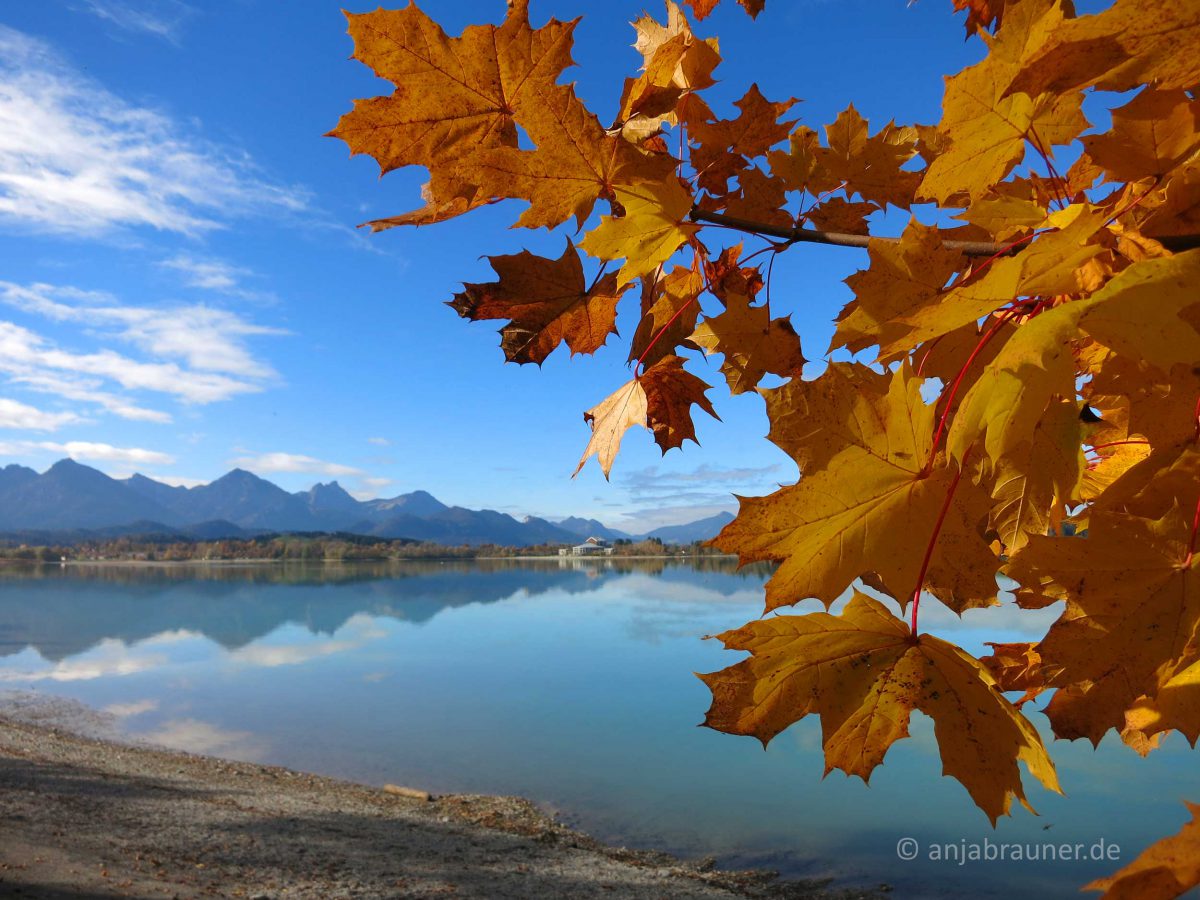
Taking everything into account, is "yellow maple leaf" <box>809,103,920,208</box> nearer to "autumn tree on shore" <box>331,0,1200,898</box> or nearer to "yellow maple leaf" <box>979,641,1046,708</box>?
"autumn tree on shore" <box>331,0,1200,898</box>

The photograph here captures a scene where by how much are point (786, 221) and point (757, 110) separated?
11cm

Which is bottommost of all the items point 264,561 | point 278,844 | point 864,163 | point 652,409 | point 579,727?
point 579,727

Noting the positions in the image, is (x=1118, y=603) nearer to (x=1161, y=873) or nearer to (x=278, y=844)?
(x=1161, y=873)

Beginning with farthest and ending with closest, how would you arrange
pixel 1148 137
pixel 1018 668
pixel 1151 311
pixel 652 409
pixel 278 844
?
pixel 278 844 < pixel 652 409 < pixel 1018 668 < pixel 1148 137 < pixel 1151 311

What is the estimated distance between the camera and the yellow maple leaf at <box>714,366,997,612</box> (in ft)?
1.33

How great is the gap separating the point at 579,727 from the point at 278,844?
8778 millimetres

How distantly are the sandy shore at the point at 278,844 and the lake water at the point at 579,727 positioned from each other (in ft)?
4.35

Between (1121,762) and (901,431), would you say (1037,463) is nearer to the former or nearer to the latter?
(901,431)

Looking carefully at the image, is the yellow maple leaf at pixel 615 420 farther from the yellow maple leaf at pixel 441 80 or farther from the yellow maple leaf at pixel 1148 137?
the yellow maple leaf at pixel 1148 137

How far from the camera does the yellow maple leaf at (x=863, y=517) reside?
0.41m

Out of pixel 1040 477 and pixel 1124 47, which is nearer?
pixel 1124 47

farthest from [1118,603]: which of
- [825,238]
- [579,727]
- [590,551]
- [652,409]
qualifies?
[590,551]

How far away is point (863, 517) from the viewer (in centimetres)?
42

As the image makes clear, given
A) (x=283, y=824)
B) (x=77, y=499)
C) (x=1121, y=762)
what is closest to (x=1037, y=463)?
(x=283, y=824)
